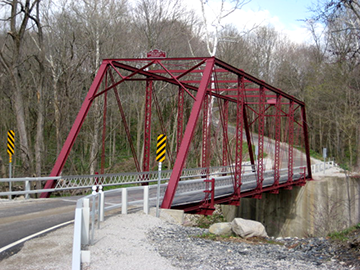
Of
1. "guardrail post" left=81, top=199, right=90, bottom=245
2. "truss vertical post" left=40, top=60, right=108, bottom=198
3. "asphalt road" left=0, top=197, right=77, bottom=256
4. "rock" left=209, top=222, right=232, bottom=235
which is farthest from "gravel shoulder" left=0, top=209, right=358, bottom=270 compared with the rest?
"truss vertical post" left=40, top=60, right=108, bottom=198

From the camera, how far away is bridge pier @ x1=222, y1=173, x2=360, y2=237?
28.9 metres

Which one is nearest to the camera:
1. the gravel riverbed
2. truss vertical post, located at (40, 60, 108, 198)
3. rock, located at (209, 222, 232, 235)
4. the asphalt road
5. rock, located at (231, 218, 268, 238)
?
the gravel riverbed

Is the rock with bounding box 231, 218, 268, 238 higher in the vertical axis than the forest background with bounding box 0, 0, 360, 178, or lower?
lower

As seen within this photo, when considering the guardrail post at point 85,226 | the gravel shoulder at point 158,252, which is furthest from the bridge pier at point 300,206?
the guardrail post at point 85,226

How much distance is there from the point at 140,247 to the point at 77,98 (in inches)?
1014

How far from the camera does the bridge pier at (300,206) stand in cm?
2892

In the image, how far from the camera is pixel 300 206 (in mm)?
29953

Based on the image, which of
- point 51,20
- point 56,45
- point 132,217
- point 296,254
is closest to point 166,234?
point 132,217

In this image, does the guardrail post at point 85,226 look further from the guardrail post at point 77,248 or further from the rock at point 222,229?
the rock at point 222,229

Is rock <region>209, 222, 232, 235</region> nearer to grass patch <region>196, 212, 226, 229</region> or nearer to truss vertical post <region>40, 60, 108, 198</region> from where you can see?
truss vertical post <region>40, 60, 108, 198</region>

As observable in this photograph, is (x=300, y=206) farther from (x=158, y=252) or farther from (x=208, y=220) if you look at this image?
(x=158, y=252)

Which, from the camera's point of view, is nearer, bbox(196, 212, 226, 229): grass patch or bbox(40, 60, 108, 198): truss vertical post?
bbox(40, 60, 108, 198): truss vertical post

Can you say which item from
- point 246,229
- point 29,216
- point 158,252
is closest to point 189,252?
point 158,252

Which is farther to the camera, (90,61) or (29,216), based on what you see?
(90,61)
